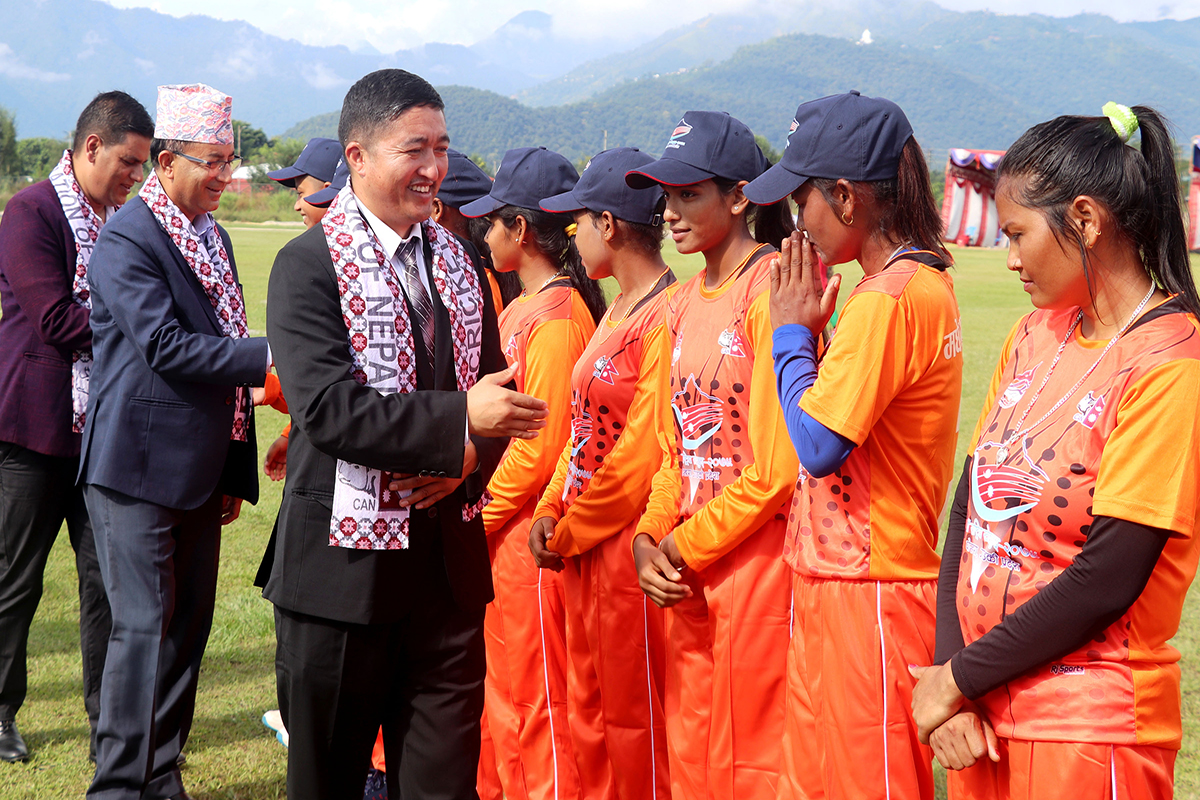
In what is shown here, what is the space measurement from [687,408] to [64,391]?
2.71 meters

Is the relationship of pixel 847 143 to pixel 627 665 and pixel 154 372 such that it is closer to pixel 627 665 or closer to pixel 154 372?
pixel 627 665

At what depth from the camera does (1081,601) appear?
67.6 inches

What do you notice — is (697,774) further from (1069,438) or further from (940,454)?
(1069,438)

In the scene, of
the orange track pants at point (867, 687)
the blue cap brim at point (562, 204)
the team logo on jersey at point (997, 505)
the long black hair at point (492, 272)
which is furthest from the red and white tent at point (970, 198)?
the team logo on jersey at point (997, 505)

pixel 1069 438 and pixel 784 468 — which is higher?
pixel 1069 438

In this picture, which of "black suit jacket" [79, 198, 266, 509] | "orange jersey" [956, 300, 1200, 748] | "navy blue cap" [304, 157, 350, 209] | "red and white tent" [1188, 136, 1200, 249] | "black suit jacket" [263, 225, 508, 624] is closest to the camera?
"orange jersey" [956, 300, 1200, 748]

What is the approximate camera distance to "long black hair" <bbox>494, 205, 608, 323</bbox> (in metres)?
3.72

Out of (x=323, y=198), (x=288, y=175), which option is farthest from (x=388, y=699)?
(x=288, y=175)

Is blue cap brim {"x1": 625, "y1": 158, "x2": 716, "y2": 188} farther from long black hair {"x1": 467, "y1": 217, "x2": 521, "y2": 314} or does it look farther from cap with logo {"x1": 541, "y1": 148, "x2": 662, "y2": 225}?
long black hair {"x1": 467, "y1": 217, "x2": 521, "y2": 314}

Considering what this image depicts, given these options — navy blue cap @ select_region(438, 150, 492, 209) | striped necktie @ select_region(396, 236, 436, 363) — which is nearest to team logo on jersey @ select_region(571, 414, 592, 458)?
striped necktie @ select_region(396, 236, 436, 363)

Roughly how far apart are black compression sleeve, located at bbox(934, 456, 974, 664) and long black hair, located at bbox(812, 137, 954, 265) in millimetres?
610

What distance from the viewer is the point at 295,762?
7.90ft

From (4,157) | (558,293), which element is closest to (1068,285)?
(558,293)

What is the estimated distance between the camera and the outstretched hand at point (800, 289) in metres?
2.38
